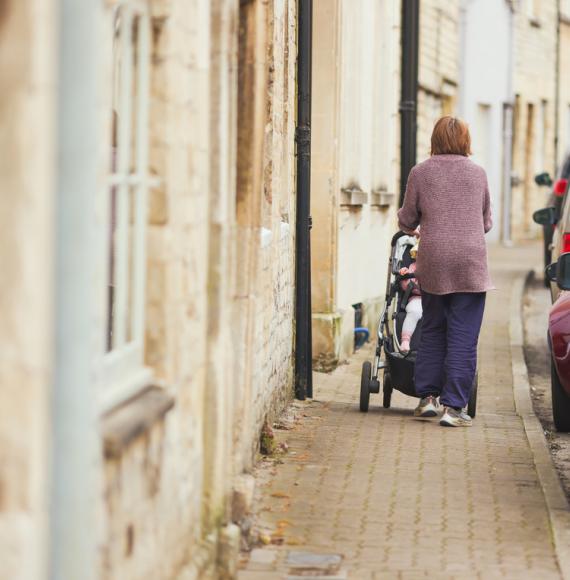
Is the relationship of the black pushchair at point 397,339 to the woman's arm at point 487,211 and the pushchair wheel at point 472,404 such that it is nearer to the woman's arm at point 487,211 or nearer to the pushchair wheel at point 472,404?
the pushchair wheel at point 472,404

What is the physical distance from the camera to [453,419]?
32.9 ft

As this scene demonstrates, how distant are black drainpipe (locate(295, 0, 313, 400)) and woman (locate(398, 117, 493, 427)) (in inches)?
54.8

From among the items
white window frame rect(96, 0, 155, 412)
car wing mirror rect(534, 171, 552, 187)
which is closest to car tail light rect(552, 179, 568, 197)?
car wing mirror rect(534, 171, 552, 187)

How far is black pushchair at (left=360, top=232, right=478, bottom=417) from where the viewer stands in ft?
33.2

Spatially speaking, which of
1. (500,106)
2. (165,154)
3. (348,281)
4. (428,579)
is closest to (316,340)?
(348,281)

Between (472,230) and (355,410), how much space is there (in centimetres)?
176

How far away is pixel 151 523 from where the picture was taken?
5.21m

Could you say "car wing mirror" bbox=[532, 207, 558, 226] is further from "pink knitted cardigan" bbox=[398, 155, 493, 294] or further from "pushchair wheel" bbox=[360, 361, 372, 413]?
"pink knitted cardigan" bbox=[398, 155, 493, 294]

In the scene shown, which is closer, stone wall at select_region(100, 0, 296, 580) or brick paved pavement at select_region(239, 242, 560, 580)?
stone wall at select_region(100, 0, 296, 580)

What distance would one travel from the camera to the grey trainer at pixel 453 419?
10.0 meters

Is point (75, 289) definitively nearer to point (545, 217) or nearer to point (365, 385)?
point (365, 385)

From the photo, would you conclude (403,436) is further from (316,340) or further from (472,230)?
(316,340)

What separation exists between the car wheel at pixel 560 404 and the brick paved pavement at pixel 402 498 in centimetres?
27


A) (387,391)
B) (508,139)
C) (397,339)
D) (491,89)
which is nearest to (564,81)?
(508,139)
